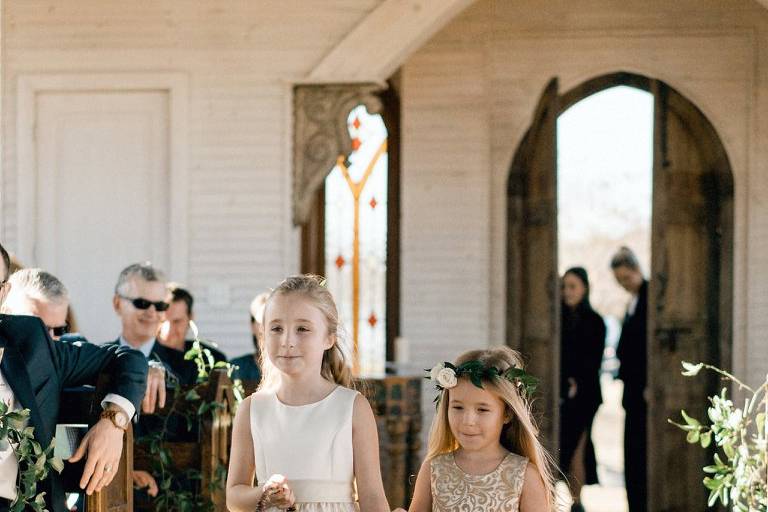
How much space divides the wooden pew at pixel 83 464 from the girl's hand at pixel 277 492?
56 cm

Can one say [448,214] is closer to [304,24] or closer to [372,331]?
[372,331]

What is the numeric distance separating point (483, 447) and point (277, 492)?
749mm

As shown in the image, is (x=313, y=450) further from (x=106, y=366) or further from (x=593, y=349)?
(x=593, y=349)

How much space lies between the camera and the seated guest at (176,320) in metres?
5.79

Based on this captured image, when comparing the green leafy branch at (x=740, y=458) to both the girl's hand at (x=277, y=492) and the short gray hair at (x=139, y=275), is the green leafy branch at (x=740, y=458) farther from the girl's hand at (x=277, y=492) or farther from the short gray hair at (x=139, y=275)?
the short gray hair at (x=139, y=275)

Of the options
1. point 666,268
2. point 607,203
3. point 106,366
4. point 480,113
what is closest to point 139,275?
point 106,366

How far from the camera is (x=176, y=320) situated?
588cm

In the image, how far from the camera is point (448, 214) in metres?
8.76

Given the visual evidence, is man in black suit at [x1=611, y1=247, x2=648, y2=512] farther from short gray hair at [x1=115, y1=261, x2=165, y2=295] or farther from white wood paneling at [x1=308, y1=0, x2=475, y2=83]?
short gray hair at [x1=115, y1=261, x2=165, y2=295]

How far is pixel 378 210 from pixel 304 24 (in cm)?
213

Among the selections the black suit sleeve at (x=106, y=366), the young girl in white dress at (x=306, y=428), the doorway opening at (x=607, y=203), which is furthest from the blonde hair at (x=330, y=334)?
the doorway opening at (x=607, y=203)

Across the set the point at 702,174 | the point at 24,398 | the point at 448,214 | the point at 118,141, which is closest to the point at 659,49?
the point at 702,174

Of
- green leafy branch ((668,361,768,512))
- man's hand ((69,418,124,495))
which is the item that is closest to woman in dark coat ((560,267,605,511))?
green leafy branch ((668,361,768,512))

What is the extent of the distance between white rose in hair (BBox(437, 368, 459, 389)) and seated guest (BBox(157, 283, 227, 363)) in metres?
2.33
